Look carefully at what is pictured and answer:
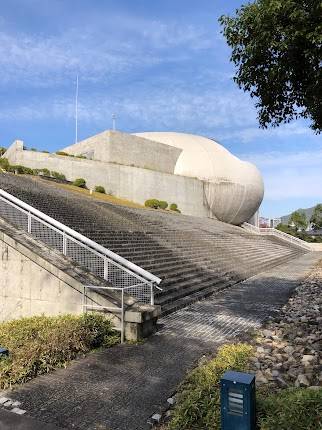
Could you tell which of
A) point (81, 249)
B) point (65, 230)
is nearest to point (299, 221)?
point (81, 249)

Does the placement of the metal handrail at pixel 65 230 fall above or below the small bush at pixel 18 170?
below

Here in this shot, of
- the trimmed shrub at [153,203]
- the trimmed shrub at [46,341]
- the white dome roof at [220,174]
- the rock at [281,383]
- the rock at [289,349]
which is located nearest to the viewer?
the rock at [281,383]

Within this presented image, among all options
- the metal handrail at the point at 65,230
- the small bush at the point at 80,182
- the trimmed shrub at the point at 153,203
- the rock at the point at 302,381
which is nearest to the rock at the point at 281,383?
the rock at the point at 302,381

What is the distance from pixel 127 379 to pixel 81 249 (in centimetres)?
416

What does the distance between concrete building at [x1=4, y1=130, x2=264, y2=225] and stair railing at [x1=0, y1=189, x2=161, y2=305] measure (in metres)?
24.2

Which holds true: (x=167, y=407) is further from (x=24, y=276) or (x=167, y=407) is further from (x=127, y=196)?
(x=127, y=196)

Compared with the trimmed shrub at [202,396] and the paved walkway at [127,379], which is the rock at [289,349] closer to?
the trimmed shrub at [202,396]

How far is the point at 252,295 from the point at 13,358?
27.6 feet

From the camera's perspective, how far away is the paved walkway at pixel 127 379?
14.4ft

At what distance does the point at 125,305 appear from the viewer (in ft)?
24.3

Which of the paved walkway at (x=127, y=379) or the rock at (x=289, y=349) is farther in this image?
the rock at (x=289, y=349)

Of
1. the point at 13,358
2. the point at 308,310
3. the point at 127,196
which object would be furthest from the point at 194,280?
the point at 127,196

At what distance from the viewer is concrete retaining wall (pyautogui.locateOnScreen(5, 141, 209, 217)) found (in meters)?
32.8

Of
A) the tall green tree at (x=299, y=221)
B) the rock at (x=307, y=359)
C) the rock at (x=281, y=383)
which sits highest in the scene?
the tall green tree at (x=299, y=221)
